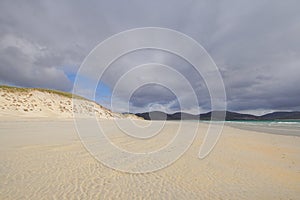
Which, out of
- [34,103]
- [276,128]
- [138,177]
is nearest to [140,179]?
[138,177]

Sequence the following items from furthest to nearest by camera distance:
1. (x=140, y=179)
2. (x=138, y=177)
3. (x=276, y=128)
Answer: (x=276, y=128)
(x=138, y=177)
(x=140, y=179)

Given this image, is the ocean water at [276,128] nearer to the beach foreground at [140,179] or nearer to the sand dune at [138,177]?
the sand dune at [138,177]

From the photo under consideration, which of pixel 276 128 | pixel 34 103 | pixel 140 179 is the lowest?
pixel 140 179

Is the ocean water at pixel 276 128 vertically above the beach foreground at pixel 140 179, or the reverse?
Result: the ocean water at pixel 276 128

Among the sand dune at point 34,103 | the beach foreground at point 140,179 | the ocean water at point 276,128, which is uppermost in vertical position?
the sand dune at point 34,103

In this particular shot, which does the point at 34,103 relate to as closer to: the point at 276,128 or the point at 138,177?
the point at 138,177

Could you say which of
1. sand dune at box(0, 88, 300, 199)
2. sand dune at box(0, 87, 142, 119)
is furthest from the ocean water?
sand dune at box(0, 87, 142, 119)

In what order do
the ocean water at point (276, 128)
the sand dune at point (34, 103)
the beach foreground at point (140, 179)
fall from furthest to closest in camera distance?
the sand dune at point (34, 103) < the ocean water at point (276, 128) < the beach foreground at point (140, 179)

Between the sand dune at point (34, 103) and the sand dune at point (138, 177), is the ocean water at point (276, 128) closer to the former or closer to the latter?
the sand dune at point (138, 177)

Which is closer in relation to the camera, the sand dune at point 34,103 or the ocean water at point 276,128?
the ocean water at point 276,128

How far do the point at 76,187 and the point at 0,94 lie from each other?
3592 cm

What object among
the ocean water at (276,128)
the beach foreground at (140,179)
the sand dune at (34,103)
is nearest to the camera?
the beach foreground at (140,179)

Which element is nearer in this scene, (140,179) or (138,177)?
(140,179)

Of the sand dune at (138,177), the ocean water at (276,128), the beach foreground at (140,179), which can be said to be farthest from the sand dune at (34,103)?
the ocean water at (276,128)
